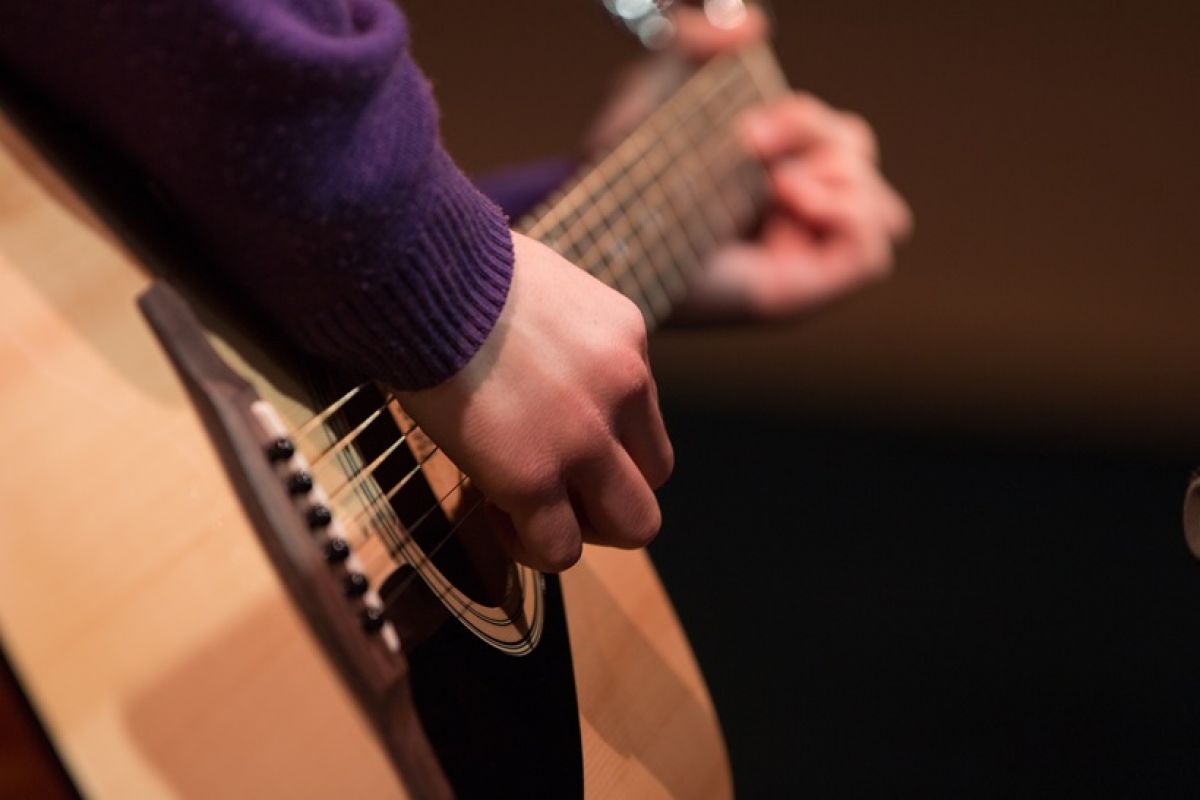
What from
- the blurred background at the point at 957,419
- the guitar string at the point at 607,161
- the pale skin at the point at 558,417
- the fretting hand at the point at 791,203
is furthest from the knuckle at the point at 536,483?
the blurred background at the point at 957,419

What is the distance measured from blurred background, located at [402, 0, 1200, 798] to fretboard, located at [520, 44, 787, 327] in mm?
246

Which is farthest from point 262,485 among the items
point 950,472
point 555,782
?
point 950,472

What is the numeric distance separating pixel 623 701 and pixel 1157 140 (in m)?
1.00

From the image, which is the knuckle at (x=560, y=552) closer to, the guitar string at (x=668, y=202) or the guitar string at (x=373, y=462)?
the guitar string at (x=373, y=462)

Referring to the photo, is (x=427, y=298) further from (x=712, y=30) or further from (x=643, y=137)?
(x=712, y=30)

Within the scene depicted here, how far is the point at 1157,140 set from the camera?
4.16ft

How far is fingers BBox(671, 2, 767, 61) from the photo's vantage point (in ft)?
3.18

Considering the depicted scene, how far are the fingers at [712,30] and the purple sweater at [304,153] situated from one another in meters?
0.54

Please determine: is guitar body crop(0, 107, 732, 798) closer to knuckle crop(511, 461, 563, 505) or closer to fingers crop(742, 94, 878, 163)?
knuckle crop(511, 461, 563, 505)

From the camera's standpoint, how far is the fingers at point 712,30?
3.18 ft

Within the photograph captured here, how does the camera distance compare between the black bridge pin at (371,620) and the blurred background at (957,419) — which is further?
the blurred background at (957,419)

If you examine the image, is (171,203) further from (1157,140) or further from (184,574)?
(1157,140)

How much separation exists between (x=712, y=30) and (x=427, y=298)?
61 cm

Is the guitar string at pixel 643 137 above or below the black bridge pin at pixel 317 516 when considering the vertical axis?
below
